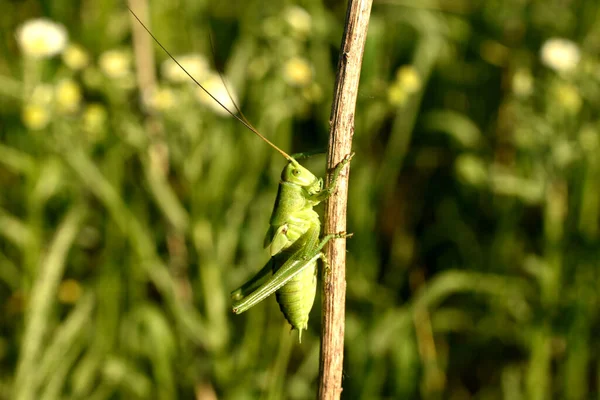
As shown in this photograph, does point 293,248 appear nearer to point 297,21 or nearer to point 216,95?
point 216,95

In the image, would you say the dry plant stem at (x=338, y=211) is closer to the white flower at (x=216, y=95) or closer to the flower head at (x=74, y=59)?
the white flower at (x=216, y=95)

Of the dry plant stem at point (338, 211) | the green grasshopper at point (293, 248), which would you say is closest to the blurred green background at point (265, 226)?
the green grasshopper at point (293, 248)

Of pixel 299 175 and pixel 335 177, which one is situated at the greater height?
pixel 299 175

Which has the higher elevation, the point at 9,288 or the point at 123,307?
the point at 9,288

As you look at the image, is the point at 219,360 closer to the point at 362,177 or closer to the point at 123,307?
the point at 123,307

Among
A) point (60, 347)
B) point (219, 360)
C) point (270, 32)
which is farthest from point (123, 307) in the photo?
point (270, 32)

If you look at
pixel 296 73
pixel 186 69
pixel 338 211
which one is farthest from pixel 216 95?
pixel 338 211

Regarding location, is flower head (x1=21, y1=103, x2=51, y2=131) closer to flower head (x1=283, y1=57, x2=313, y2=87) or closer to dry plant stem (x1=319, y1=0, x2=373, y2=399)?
flower head (x1=283, y1=57, x2=313, y2=87)

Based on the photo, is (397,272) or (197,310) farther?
(397,272)
